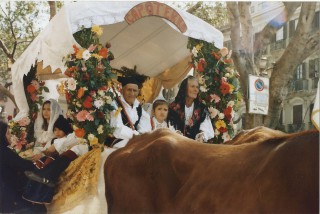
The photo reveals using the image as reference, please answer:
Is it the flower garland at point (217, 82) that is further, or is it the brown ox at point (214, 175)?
the flower garland at point (217, 82)

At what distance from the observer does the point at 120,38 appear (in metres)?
7.50

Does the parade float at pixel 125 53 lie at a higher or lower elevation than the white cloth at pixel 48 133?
higher

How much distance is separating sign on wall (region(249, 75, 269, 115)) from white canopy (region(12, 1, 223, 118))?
4.90 m

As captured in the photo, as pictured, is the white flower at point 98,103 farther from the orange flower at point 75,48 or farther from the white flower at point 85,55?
the orange flower at point 75,48

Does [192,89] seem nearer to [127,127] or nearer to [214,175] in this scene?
[127,127]

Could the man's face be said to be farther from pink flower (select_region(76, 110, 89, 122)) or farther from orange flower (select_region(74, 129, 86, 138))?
orange flower (select_region(74, 129, 86, 138))

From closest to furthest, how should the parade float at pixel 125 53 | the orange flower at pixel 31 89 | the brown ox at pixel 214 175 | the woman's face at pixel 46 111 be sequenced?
the brown ox at pixel 214 175 → the parade float at pixel 125 53 → the woman's face at pixel 46 111 → the orange flower at pixel 31 89

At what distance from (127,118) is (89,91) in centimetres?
59

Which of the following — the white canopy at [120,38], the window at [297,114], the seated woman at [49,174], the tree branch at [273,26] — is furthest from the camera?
the window at [297,114]

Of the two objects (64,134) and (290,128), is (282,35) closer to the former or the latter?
(290,128)

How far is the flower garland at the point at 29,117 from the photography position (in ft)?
25.3

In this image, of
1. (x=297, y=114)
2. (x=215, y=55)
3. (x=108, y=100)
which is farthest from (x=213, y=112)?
(x=297, y=114)

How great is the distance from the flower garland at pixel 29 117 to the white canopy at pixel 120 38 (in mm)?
154

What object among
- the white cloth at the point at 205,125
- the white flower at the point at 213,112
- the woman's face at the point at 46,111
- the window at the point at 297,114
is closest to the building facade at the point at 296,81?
the window at the point at 297,114
